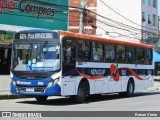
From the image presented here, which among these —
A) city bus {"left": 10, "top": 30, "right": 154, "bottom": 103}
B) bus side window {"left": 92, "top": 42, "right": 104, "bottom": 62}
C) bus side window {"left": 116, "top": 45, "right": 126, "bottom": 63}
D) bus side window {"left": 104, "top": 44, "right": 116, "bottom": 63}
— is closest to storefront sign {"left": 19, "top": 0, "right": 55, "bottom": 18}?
bus side window {"left": 116, "top": 45, "right": 126, "bottom": 63}

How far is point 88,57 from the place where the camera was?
62.1 ft

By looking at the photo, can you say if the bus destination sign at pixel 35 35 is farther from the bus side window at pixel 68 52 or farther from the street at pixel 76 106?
the street at pixel 76 106

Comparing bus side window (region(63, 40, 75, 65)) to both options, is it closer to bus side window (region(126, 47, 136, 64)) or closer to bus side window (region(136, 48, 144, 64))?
bus side window (region(126, 47, 136, 64))

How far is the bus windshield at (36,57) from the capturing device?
55.9 feet

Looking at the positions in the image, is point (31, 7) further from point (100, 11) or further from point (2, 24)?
point (100, 11)

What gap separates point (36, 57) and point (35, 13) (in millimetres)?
21485

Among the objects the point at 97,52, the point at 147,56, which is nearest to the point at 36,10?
the point at 147,56

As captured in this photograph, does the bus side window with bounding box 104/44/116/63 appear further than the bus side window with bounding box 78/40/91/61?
Yes


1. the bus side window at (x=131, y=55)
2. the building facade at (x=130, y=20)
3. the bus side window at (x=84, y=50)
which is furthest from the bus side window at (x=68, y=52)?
the building facade at (x=130, y=20)

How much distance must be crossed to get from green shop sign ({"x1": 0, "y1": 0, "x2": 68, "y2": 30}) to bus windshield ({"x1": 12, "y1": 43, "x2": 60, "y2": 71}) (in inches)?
658

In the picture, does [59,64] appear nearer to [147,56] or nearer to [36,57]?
[36,57]

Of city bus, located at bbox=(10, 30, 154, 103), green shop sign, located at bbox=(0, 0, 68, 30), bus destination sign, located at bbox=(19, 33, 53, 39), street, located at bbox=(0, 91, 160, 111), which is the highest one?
green shop sign, located at bbox=(0, 0, 68, 30)

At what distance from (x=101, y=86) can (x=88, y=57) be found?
1996 mm

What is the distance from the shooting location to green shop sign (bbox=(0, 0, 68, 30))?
116 ft
